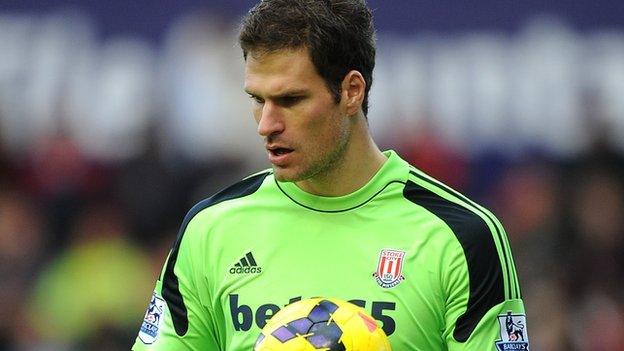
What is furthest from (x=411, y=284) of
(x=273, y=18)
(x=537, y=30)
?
(x=537, y=30)

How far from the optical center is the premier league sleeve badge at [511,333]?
446 cm

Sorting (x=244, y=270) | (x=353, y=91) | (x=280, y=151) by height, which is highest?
(x=353, y=91)

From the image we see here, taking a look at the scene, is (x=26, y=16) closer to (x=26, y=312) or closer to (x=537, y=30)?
(x=26, y=312)

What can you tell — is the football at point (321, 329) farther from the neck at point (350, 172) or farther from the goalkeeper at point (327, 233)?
the neck at point (350, 172)

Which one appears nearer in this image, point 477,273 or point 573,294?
point 477,273

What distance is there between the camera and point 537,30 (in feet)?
31.6

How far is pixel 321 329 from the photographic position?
4066mm

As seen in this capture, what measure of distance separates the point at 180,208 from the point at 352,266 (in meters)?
5.11

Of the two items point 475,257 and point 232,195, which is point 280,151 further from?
point 475,257

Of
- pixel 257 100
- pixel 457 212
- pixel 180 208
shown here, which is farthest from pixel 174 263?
pixel 180 208

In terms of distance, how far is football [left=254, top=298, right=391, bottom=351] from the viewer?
13.3 ft

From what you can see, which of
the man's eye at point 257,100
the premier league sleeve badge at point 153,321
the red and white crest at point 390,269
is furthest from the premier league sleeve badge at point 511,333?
the premier league sleeve badge at point 153,321

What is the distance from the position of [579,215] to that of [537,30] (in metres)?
1.41

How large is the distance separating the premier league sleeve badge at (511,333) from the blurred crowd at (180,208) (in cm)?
442
